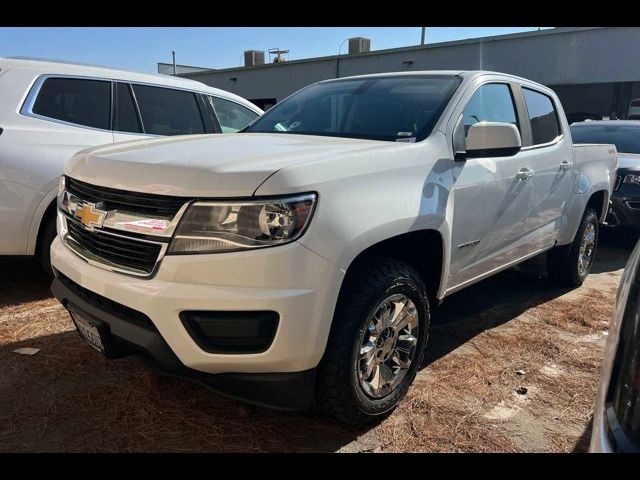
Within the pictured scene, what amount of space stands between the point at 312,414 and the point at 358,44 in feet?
71.6

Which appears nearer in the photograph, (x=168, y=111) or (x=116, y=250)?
(x=116, y=250)

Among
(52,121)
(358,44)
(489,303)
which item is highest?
(358,44)

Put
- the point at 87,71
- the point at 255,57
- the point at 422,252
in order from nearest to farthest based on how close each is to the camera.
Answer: the point at 422,252 → the point at 87,71 → the point at 255,57

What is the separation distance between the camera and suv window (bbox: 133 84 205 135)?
4.91 m

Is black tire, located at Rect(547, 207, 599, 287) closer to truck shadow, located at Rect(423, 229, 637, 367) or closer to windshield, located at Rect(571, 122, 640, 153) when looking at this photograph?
truck shadow, located at Rect(423, 229, 637, 367)

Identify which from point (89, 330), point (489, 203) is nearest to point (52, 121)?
point (89, 330)

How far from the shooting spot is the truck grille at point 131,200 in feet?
6.76

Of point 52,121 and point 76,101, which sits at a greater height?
point 76,101

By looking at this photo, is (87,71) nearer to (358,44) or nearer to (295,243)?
(295,243)

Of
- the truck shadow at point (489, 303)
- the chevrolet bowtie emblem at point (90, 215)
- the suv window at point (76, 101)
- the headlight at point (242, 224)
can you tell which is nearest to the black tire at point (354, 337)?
the headlight at point (242, 224)

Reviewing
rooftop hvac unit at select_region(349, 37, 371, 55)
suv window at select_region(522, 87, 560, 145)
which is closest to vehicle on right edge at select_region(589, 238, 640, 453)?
suv window at select_region(522, 87, 560, 145)

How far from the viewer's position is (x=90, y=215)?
236 cm

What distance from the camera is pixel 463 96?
312 centimetres
